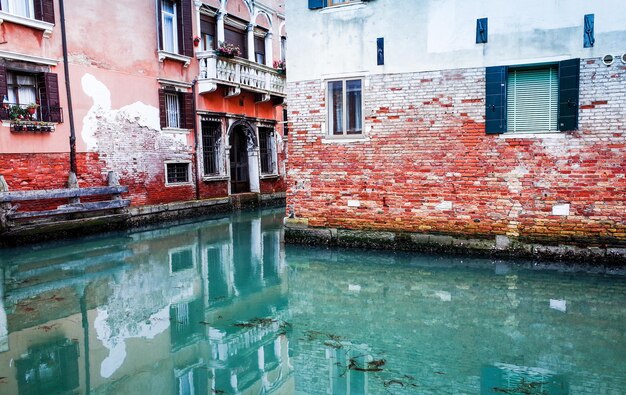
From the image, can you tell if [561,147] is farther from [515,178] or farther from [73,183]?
[73,183]

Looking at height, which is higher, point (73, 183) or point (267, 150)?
point (267, 150)

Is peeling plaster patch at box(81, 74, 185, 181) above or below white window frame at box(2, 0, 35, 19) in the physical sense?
below

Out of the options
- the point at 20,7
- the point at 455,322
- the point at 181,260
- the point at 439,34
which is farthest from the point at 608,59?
the point at 20,7

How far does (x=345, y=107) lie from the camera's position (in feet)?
28.7

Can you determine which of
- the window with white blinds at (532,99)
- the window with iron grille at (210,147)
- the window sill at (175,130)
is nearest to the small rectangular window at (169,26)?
the window sill at (175,130)

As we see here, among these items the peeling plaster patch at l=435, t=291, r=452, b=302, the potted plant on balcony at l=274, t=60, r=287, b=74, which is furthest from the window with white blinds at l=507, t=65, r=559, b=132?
the potted plant on balcony at l=274, t=60, r=287, b=74

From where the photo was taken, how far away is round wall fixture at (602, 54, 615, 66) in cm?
695

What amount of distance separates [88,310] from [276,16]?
49.6 feet

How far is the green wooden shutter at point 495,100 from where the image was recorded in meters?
7.52

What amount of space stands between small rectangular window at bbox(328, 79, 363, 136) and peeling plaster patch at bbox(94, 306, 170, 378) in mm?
4721

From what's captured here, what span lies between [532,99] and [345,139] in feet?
10.4

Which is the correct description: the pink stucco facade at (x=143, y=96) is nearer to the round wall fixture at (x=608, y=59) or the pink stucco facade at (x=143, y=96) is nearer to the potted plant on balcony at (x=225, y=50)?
the potted plant on balcony at (x=225, y=50)

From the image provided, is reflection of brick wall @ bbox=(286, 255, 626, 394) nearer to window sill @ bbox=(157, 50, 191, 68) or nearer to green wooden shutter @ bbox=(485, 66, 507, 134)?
green wooden shutter @ bbox=(485, 66, 507, 134)

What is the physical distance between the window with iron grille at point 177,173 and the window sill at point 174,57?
295cm
